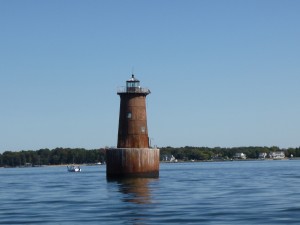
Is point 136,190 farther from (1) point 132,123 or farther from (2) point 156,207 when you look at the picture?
(1) point 132,123

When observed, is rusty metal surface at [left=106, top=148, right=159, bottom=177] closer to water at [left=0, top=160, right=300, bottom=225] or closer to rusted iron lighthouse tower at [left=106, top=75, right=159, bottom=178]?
rusted iron lighthouse tower at [left=106, top=75, right=159, bottom=178]

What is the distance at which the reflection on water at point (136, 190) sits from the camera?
4875 cm

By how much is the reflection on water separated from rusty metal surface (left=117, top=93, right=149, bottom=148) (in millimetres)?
4343

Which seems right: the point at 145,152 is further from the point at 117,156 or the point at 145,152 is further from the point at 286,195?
the point at 286,195

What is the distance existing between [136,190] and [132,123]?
2028 centimetres

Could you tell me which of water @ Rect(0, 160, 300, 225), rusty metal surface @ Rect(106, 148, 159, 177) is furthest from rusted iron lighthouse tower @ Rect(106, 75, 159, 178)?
water @ Rect(0, 160, 300, 225)

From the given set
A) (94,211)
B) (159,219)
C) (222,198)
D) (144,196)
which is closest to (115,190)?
(144,196)

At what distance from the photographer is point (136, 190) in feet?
192

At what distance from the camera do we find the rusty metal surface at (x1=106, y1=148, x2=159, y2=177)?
249 ft

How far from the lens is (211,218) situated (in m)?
36.1

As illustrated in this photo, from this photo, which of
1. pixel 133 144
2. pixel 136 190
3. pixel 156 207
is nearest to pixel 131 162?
pixel 133 144

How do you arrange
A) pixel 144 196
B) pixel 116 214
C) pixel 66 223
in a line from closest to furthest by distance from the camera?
pixel 66 223 → pixel 116 214 → pixel 144 196

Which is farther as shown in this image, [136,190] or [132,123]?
[132,123]

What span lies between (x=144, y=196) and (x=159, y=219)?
49.9 ft
